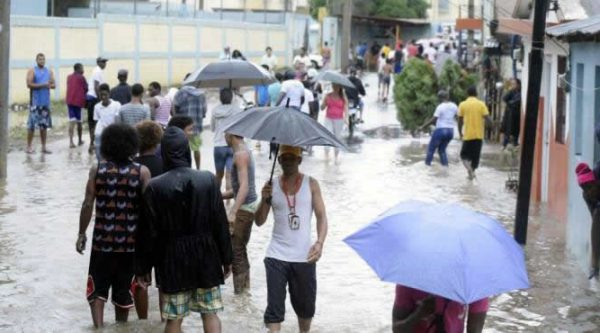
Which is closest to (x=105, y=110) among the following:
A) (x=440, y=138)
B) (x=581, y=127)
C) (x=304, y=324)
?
(x=440, y=138)

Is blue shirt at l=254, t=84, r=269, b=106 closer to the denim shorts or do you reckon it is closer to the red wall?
the red wall

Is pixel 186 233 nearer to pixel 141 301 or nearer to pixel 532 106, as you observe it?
pixel 141 301

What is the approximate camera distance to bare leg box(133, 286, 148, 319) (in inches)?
333

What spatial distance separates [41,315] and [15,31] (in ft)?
66.6

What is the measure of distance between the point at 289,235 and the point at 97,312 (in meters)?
1.62

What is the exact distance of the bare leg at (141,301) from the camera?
27.8 feet

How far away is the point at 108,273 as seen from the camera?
796cm

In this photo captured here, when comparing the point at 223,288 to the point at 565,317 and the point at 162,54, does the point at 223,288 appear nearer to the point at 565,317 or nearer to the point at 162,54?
the point at 565,317

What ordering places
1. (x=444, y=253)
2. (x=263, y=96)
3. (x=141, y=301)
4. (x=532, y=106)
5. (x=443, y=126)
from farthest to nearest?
(x=263, y=96), (x=443, y=126), (x=532, y=106), (x=141, y=301), (x=444, y=253)

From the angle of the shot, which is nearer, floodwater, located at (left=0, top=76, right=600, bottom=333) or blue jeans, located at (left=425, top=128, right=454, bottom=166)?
floodwater, located at (left=0, top=76, right=600, bottom=333)

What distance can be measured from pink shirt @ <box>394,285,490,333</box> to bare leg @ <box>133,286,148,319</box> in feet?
10.7

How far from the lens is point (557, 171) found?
14.5m

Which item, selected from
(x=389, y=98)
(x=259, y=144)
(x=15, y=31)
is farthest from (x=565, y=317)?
(x=389, y=98)

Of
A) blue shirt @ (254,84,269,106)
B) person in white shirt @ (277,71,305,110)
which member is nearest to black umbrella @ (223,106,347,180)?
person in white shirt @ (277,71,305,110)
